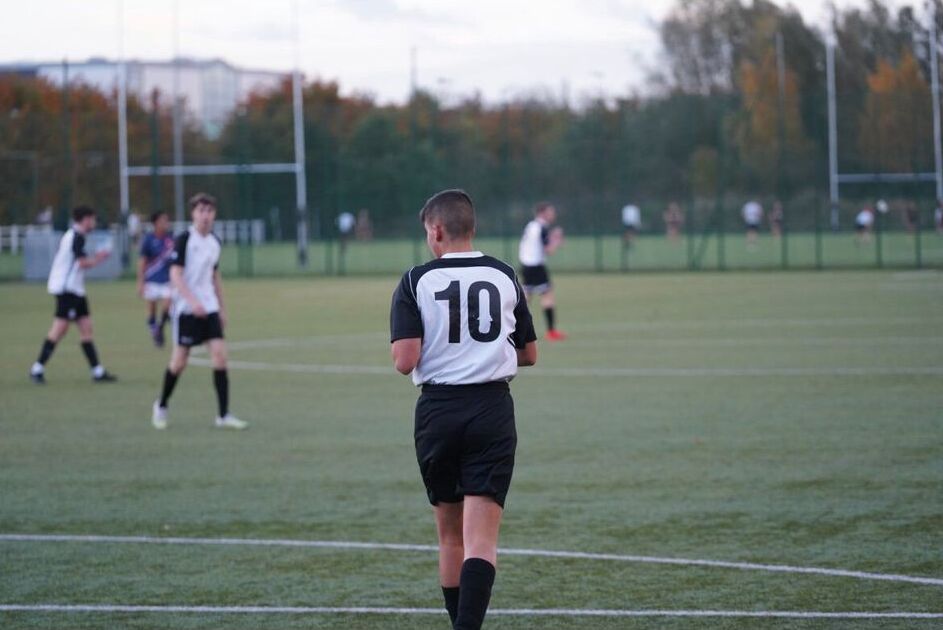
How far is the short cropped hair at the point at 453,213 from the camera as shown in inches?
232

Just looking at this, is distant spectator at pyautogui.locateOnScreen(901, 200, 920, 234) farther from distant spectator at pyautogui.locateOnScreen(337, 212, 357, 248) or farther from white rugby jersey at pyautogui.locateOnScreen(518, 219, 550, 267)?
white rugby jersey at pyautogui.locateOnScreen(518, 219, 550, 267)

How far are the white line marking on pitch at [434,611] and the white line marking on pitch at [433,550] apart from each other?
742 millimetres

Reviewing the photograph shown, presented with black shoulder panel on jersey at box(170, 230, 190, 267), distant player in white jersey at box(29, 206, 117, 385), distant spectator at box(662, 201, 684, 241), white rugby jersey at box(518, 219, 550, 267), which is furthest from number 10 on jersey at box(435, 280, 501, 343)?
distant spectator at box(662, 201, 684, 241)

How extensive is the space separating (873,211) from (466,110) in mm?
15444

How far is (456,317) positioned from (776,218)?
4522 cm

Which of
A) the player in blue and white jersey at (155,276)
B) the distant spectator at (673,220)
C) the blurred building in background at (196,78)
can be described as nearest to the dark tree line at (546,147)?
the distant spectator at (673,220)

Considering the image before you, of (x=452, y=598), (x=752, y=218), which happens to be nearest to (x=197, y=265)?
(x=452, y=598)

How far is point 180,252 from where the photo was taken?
516 inches

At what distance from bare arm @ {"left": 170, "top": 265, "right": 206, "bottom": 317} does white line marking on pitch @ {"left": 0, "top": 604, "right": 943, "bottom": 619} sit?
19.5 feet

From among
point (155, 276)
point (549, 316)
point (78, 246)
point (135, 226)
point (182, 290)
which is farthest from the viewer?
point (135, 226)

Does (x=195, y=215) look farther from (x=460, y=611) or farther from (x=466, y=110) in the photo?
(x=466, y=110)

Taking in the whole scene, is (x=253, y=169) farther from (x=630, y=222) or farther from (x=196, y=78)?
(x=196, y=78)

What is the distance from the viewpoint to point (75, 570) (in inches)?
316

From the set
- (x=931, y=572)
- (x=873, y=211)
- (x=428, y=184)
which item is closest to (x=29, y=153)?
(x=428, y=184)
